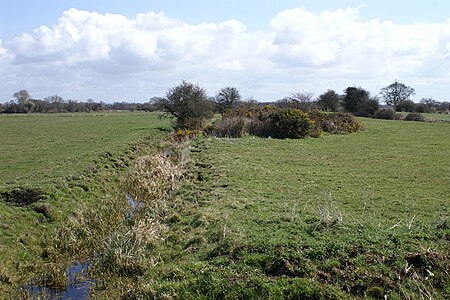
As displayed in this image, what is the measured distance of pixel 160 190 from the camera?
654 inches

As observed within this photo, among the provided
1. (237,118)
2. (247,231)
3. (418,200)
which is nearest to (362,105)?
(237,118)

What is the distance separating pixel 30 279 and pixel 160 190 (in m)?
7.24

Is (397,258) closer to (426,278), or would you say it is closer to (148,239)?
(426,278)

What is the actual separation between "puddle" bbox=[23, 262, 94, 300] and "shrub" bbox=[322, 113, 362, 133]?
35.8 meters

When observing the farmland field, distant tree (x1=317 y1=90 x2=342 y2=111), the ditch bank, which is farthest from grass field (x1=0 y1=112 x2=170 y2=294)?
distant tree (x1=317 y1=90 x2=342 y2=111)

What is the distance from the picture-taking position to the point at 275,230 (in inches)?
397

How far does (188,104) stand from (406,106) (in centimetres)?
6141

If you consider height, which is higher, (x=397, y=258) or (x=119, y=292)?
(x=397, y=258)

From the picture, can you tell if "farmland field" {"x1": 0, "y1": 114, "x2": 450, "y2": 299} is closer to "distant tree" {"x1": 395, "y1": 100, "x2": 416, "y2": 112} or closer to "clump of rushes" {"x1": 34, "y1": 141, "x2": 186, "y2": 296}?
"clump of rushes" {"x1": 34, "y1": 141, "x2": 186, "y2": 296}

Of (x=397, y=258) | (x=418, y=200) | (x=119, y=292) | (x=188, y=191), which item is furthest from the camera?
(x=188, y=191)

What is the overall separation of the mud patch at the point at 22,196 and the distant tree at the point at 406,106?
8747 centimetres

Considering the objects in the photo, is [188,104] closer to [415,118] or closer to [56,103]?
[415,118]

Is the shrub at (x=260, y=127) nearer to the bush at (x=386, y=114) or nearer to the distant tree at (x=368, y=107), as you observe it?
the bush at (x=386, y=114)

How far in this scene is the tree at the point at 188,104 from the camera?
45719 mm
